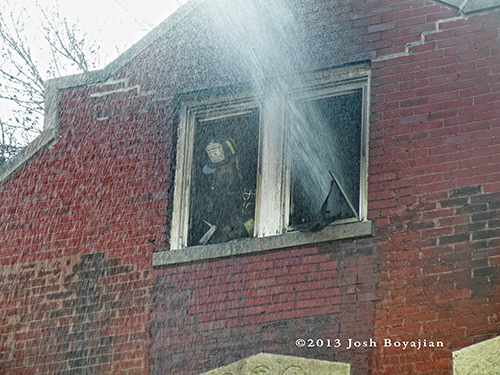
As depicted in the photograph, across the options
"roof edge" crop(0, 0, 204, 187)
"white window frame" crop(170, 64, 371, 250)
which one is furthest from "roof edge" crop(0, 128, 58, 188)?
"white window frame" crop(170, 64, 371, 250)

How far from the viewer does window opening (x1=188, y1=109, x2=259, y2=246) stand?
27.0 feet

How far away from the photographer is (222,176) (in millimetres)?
8477

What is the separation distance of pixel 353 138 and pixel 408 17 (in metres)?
1.30

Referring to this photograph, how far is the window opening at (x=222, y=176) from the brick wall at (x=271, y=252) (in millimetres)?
305

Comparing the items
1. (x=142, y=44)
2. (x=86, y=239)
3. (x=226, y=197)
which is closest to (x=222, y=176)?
(x=226, y=197)

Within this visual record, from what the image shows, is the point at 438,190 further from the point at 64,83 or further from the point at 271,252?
the point at 64,83

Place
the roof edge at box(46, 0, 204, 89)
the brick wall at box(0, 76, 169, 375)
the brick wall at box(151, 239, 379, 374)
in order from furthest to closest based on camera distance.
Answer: the roof edge at box(46, 0, 204, 89), the brick wall at box(0, 76, 169, 375), the brick wall at box(151, 239, 379, 374)

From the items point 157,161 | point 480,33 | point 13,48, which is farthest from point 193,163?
point 13,48

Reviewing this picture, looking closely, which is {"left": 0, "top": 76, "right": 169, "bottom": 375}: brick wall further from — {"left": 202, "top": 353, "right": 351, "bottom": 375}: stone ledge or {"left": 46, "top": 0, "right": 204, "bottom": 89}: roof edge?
{"left": 202, "top": 353, "right": 351, "bottom": 375}: stone ledge

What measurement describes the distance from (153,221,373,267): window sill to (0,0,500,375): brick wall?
82 millimetres

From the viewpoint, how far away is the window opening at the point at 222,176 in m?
8.23

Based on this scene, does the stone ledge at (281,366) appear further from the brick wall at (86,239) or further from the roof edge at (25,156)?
the roof edge at (25,156)

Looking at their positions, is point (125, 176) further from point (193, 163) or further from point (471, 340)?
Answer: point (471, 340)

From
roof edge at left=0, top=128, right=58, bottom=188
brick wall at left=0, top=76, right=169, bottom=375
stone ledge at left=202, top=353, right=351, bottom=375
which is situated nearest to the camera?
stone ledge at left=202, top=353, right=351, bottom=375
